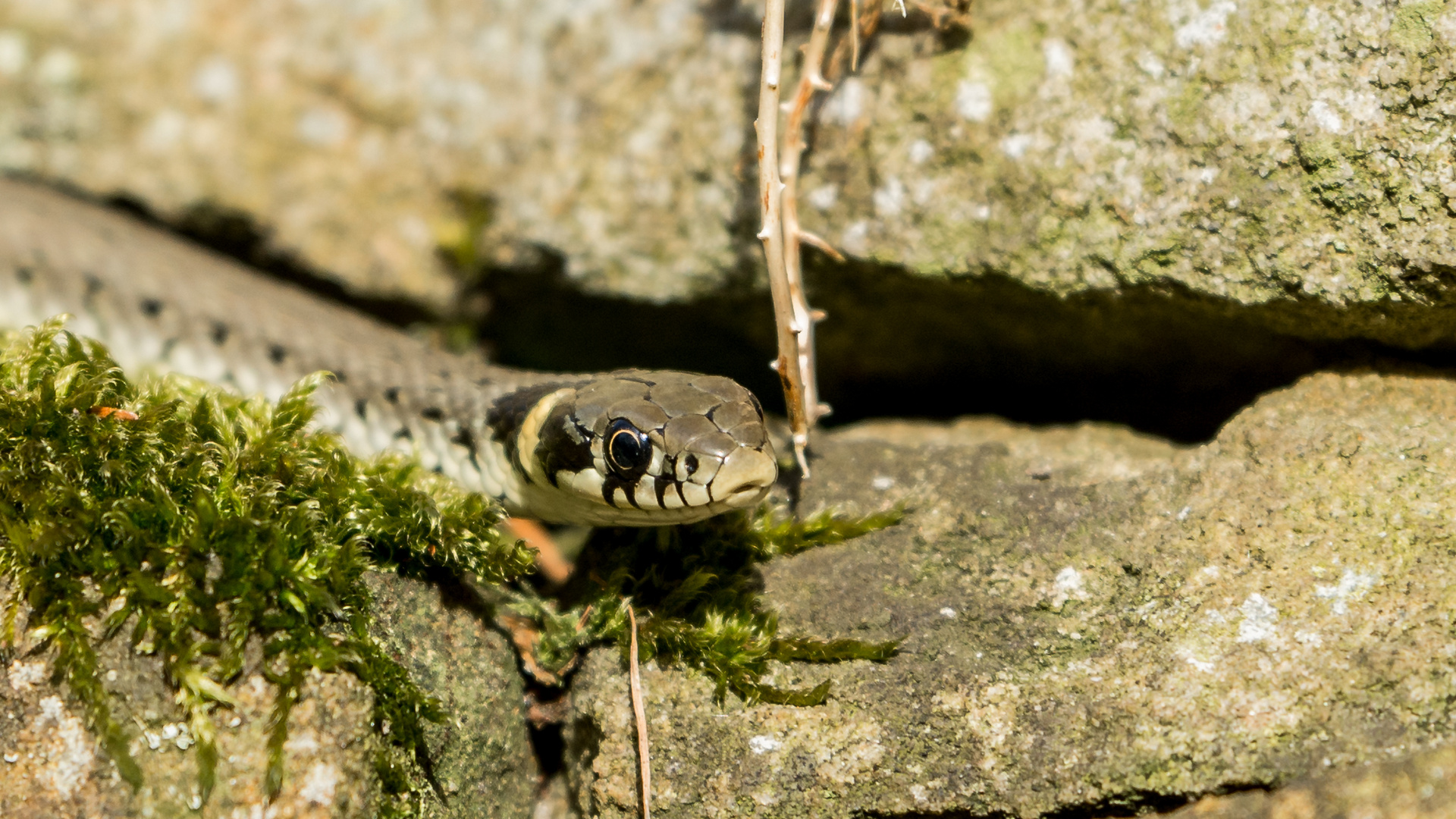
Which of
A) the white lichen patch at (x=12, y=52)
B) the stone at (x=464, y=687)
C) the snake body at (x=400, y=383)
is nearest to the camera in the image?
the stone at (x=464, y=687)

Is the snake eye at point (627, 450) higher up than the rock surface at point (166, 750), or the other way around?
the snake eye at point (627, 450)

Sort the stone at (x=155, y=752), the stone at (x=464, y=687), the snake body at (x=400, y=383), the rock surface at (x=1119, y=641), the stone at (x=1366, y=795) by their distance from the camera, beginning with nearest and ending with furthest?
the stone at (x=1366, y=795) < the stone at (x=155, y=752) < the rock surface at (x=1119, y=641) < the stone at (x=464, y=687) < the snake body at (x=400, y=383)

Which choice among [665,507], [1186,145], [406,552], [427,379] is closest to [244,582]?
[406,552]

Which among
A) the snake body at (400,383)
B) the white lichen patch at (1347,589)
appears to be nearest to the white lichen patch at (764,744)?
the snake body at (400,383)

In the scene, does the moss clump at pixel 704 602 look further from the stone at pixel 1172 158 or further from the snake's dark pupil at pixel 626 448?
the stone at pixel 1172 158

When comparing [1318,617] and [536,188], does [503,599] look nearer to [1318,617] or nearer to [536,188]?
[536,188]

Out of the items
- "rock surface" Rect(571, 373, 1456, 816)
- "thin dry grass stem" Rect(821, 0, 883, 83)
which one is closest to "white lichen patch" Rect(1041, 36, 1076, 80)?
"thin dry grass stem" Rect(821, 0, 883, 83)

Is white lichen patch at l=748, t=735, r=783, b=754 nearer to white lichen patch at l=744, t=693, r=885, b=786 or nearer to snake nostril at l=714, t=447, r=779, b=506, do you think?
white lichen patch at l=744, t=693, r=885, b=786
